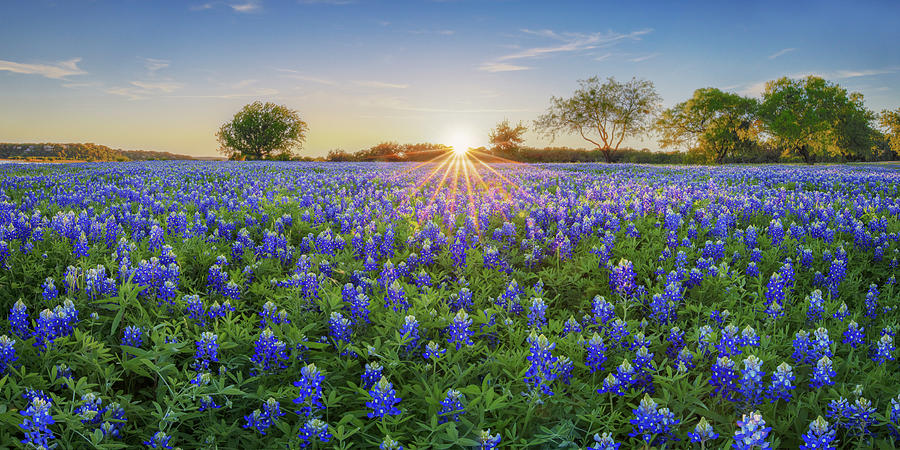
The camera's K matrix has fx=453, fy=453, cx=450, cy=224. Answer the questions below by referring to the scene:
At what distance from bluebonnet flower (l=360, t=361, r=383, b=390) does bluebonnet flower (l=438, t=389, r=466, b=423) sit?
19.1 inches

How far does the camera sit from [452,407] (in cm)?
260

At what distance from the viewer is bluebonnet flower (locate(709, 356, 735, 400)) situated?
9.18 ft

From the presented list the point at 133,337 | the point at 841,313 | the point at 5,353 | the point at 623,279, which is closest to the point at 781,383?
the point at 623,279

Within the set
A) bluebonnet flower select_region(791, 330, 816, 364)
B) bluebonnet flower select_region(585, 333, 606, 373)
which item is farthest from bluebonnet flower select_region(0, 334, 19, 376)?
bluebonnet flower select_region(791, 330, 816, 364)

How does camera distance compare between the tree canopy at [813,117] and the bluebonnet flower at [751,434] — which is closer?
the bluebonnet flower at [751,434]

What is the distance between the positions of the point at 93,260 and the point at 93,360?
2.56 metres

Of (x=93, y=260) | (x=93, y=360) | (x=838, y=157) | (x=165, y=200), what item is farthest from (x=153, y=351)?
(x=838, y=157)

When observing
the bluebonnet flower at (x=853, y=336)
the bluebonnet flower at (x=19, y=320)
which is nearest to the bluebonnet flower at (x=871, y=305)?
the bluebonnet flower at (x=853, y=336)

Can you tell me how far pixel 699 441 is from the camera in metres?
2.56

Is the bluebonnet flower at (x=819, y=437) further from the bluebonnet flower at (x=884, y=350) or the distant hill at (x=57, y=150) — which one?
the distant hill at (x=57, y=150)

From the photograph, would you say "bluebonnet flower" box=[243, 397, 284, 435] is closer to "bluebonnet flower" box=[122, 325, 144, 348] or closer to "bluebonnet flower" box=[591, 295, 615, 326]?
"bluebonnet flower" box=[122, 325, 144, 348]

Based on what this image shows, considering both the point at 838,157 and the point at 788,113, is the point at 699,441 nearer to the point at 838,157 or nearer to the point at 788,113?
the point at 788,113

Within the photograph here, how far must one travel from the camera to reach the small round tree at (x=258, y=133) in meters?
83.7

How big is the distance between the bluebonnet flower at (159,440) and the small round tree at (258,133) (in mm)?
85627
